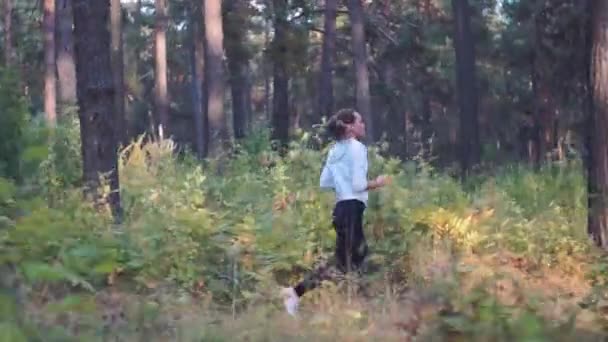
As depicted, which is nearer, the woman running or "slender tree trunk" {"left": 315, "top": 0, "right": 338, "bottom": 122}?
the woman running

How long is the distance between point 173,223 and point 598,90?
521 centimetres

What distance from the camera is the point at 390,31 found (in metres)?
39.3

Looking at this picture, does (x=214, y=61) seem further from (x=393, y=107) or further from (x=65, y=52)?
(x=393, y=107)

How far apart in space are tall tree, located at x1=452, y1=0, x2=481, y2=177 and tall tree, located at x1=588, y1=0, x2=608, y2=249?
65.3 ft

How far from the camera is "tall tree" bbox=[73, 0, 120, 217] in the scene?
1081 centimetres

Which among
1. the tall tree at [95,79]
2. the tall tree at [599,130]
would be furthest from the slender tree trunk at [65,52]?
the tall tree at [599,130]

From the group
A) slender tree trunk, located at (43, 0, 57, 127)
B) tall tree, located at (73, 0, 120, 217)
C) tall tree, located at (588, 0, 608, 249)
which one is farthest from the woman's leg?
slender tree trunk, located at (43, 0, 57, 127)

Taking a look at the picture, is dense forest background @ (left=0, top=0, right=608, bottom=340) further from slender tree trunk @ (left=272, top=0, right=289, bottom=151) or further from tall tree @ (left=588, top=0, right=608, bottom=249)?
slender tree trunk @ (left=272, top=0, right=289, bottom=151)

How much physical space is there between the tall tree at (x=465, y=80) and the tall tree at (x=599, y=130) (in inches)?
784

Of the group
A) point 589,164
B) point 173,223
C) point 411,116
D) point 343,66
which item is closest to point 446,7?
point 343,66

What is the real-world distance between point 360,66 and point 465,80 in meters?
3.89

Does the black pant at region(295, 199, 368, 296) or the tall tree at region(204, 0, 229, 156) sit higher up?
the tall tree at region(204, 0, 229, 156)

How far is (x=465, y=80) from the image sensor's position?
3169cm

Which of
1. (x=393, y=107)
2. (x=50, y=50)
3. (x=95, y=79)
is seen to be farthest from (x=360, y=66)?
(x=95, y=79)
